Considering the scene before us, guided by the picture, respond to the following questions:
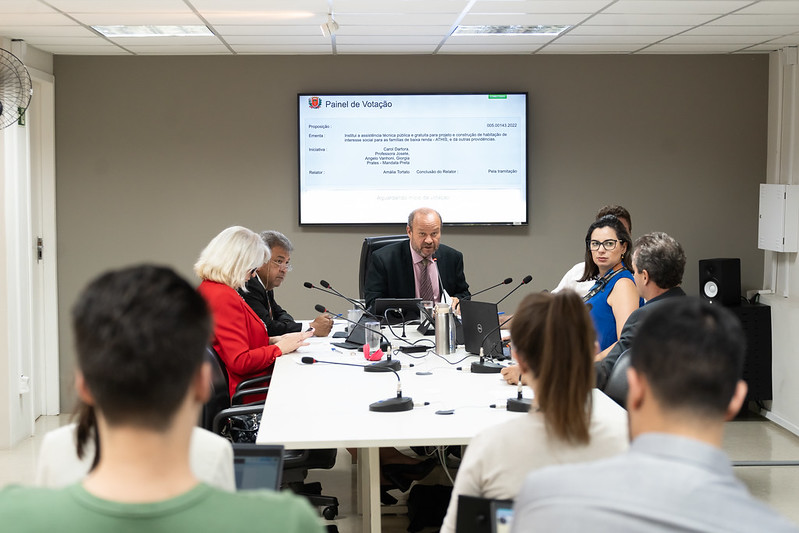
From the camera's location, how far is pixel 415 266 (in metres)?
5.19

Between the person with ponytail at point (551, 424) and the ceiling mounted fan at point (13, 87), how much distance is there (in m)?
3.63

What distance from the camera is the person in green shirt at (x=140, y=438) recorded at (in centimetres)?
103

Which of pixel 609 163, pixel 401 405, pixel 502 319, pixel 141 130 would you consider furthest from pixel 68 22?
pixel 609 163

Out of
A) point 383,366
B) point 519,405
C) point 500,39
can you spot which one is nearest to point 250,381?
point 383,366

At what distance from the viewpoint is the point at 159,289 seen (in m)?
1.08

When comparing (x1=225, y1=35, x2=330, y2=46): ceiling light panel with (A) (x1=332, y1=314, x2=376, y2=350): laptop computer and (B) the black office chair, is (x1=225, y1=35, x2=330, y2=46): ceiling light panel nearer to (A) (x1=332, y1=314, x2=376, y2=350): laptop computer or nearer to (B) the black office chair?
(A) (x1=332, y1=314, x2=376, y2=350): laptop computer

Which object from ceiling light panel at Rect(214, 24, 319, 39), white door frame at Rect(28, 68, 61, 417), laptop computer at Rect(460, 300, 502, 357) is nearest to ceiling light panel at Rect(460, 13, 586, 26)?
ceiling light panel at Rect(214, 24, 319, 39)

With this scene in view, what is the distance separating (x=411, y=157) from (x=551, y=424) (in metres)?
4.67

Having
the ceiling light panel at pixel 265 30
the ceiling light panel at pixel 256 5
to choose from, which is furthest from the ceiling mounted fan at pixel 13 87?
the ceiling light panel at pixel 265 30

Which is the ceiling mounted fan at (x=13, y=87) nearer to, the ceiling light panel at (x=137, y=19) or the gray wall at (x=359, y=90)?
the ceiling light panel at (x=137, y=19)

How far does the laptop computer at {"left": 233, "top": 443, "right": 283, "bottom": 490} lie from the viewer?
1.63 m

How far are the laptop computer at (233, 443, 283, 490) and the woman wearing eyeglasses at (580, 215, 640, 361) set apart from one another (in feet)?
8.15

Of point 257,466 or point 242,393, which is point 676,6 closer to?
point 242,393

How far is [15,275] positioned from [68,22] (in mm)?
1640
